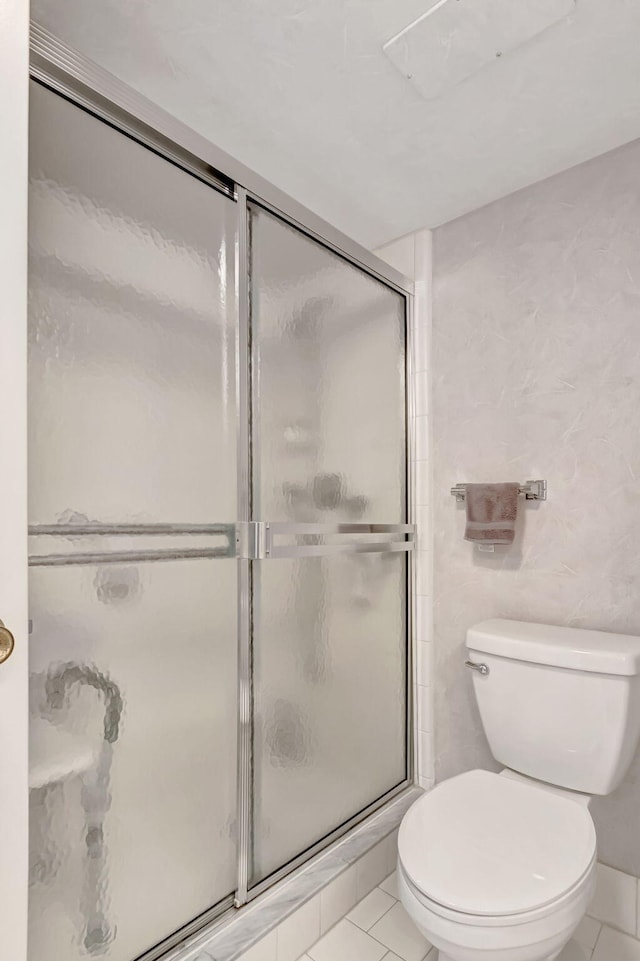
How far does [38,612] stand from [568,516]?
1.45 metres

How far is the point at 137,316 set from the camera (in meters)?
1.15

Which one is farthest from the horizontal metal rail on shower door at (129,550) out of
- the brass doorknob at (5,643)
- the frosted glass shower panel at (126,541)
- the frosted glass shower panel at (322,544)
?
the brass doorknob at (5,643)

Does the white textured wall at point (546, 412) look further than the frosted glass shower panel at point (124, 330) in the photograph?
Yes

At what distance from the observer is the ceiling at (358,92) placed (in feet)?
3.96

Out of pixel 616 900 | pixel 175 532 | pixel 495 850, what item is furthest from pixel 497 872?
pixel 175 532

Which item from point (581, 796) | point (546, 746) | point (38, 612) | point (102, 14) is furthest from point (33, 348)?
point (581, 796)

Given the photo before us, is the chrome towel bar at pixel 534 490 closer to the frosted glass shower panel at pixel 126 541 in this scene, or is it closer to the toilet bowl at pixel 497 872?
the toilet bowl at pixel 497 872

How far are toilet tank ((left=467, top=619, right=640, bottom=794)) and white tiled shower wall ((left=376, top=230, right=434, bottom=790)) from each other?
1.27 feet

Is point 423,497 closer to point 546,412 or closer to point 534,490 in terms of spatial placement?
point 534,490

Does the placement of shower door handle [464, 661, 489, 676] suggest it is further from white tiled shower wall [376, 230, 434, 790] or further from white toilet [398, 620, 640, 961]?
white tiled shower wall [376, 230, 434, 790]

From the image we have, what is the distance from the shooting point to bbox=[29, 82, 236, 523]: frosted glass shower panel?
39.8 inches

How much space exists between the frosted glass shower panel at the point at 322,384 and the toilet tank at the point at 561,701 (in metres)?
0.60

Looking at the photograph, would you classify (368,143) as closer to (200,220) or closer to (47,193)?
(200,220)

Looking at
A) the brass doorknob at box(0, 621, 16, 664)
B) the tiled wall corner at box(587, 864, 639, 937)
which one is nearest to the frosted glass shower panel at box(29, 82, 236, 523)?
the brass doorknob at box(0, 621, 16, 664)
